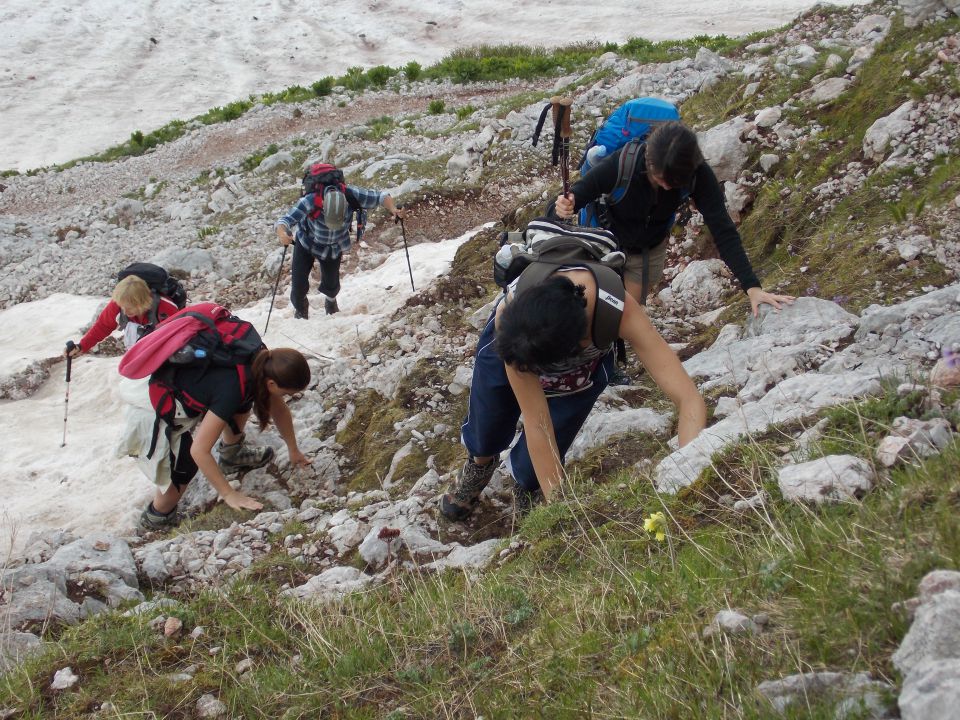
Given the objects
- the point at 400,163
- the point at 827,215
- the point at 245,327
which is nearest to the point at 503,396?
the point at 245,327

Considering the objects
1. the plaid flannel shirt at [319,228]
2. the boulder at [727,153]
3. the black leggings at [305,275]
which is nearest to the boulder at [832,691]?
the boulder at [727,153]

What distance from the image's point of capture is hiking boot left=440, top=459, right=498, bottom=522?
14.9 ft

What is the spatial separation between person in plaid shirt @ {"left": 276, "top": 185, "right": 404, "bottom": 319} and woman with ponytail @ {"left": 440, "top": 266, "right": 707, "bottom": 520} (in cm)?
473

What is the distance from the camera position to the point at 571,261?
328 centimetres

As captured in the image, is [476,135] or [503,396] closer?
[503,396]

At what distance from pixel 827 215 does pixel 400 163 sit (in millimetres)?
10586

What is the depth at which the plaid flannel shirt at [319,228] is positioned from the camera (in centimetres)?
878

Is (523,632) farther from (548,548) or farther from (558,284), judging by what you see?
(558,284)

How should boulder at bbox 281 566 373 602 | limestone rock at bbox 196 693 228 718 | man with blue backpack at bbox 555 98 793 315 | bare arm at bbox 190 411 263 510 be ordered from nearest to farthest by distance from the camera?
limestone rock at bbox 196 693 228 718 → boulder at bbox 281 566 373 602 → man with blue backpack at bbox 555 98 793 315 → bare arm at bbox 190 411 263 510

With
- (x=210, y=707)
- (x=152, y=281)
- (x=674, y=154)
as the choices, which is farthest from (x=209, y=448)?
(x=674, y=154)

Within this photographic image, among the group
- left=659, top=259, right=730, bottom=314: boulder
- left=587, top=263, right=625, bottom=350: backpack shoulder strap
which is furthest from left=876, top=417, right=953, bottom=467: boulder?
left=659, top=259, right=730, bottom=314: boulder

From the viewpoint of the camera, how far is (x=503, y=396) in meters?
4.00

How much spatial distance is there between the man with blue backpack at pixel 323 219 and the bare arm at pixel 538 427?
5.59 m

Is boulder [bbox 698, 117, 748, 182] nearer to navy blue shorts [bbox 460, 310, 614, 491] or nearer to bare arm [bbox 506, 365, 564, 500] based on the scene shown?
navy blue shorts [bbox 460, 310, 614, 491]
